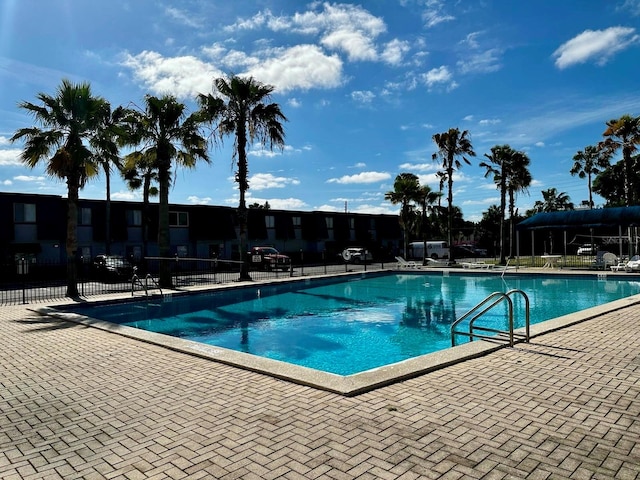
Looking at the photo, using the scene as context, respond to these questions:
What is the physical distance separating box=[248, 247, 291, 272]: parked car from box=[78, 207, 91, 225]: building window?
38.6ft

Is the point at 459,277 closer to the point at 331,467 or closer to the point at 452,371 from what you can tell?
the point at 452,371

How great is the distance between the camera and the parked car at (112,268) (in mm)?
25000

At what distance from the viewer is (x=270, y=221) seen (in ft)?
137

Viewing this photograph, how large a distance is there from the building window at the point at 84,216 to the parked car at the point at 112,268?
622cm

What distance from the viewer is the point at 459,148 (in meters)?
34.2

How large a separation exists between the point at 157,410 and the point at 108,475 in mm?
1445

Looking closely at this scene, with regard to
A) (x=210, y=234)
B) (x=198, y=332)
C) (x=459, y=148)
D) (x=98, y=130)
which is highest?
(x=459, y=148)

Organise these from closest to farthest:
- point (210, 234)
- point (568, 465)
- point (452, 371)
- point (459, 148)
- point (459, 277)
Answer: point (568, 465) → point (452, 371) → point (459, 277) → point (459, 148) → point (210, 234)

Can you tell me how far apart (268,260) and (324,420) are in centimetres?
2871

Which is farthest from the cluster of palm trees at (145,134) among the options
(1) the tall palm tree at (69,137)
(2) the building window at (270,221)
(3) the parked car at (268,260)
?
(2) the building window at (270,221)

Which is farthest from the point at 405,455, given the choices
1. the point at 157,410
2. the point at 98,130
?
the point at 98,130

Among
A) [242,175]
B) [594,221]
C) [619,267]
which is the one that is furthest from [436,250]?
[242,175]

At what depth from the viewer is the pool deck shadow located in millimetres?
3488

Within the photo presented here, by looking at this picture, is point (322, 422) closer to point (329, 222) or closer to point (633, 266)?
point (633, 266)
